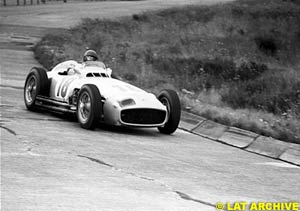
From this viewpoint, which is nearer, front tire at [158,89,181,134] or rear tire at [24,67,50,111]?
front tire at [158,89,181,134]

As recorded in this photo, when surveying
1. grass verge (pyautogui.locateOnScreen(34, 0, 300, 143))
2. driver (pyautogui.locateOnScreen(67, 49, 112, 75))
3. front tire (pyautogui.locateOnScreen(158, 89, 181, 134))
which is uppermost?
driver (pyautogui.locateOnScreen(67, 49, 112, 75))

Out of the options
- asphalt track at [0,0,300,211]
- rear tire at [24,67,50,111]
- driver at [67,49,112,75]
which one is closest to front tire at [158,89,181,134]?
asphalt track at [0,0,300,211]

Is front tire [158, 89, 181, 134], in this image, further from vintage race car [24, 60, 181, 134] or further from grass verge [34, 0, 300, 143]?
grass verge [34, 0, 300, 143]

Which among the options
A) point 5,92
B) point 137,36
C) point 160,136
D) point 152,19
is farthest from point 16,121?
point 152,19

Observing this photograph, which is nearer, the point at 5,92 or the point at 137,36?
the point at 5,92

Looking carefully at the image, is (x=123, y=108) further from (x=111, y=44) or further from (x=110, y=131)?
(x=111, y=44)

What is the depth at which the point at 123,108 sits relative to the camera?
13648 millimetres

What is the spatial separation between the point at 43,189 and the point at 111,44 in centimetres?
2346

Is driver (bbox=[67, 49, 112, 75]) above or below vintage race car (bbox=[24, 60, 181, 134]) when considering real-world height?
above

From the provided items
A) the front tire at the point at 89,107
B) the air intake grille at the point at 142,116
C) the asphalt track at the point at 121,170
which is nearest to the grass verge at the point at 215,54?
the air intake grille at the point at 142,116

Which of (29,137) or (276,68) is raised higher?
(29,137)

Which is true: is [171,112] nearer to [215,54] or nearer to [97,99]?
[97,99]

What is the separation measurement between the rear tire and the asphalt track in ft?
0.77

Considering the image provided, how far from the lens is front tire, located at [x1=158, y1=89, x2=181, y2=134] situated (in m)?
14.4
